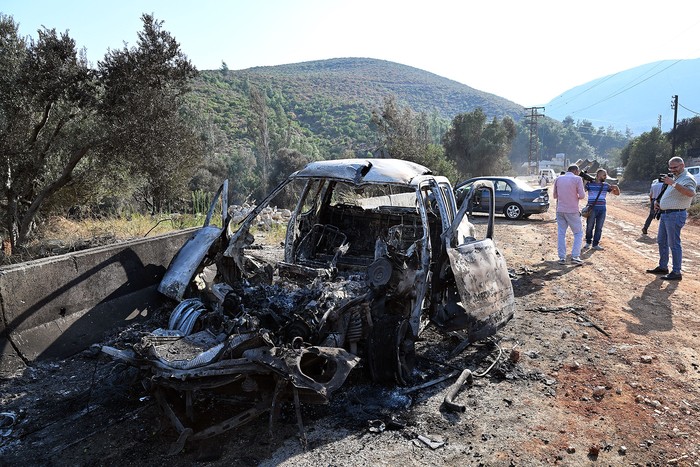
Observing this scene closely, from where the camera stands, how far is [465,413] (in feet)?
12.3

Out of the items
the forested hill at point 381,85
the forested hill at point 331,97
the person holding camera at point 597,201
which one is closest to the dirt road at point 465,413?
the person holding camera at point 597,201

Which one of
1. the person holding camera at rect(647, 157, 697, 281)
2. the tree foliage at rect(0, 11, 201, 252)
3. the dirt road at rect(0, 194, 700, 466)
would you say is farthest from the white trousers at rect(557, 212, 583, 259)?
the tree foliage at rect(0, 11, 201, 252)

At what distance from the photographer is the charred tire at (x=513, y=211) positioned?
16109 mm

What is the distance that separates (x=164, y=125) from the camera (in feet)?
32.6

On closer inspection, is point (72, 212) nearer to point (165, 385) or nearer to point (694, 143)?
point (165, 385)

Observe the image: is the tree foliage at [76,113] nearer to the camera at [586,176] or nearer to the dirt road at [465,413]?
the dirt road at [465,413]

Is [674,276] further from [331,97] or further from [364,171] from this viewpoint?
[331,97]

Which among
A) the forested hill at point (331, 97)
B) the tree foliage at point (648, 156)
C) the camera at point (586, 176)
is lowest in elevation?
the camera at point (586, 176)

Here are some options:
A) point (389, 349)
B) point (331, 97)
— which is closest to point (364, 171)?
point (389, 349)

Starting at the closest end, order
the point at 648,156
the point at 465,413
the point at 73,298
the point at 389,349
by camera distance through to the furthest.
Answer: the point at 465,413 → the point at 389,349 → the point at 73,298 → the point at 648,156

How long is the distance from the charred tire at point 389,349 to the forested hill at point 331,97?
9.71 meters

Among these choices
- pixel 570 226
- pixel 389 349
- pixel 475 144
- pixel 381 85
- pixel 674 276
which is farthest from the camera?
pixel 381 85

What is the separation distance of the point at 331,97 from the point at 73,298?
84.1 metres

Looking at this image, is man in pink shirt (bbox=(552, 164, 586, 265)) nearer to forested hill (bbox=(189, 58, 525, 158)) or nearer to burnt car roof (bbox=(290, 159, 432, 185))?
burnt car roof (bbox=(290, 159, 432, 185))
